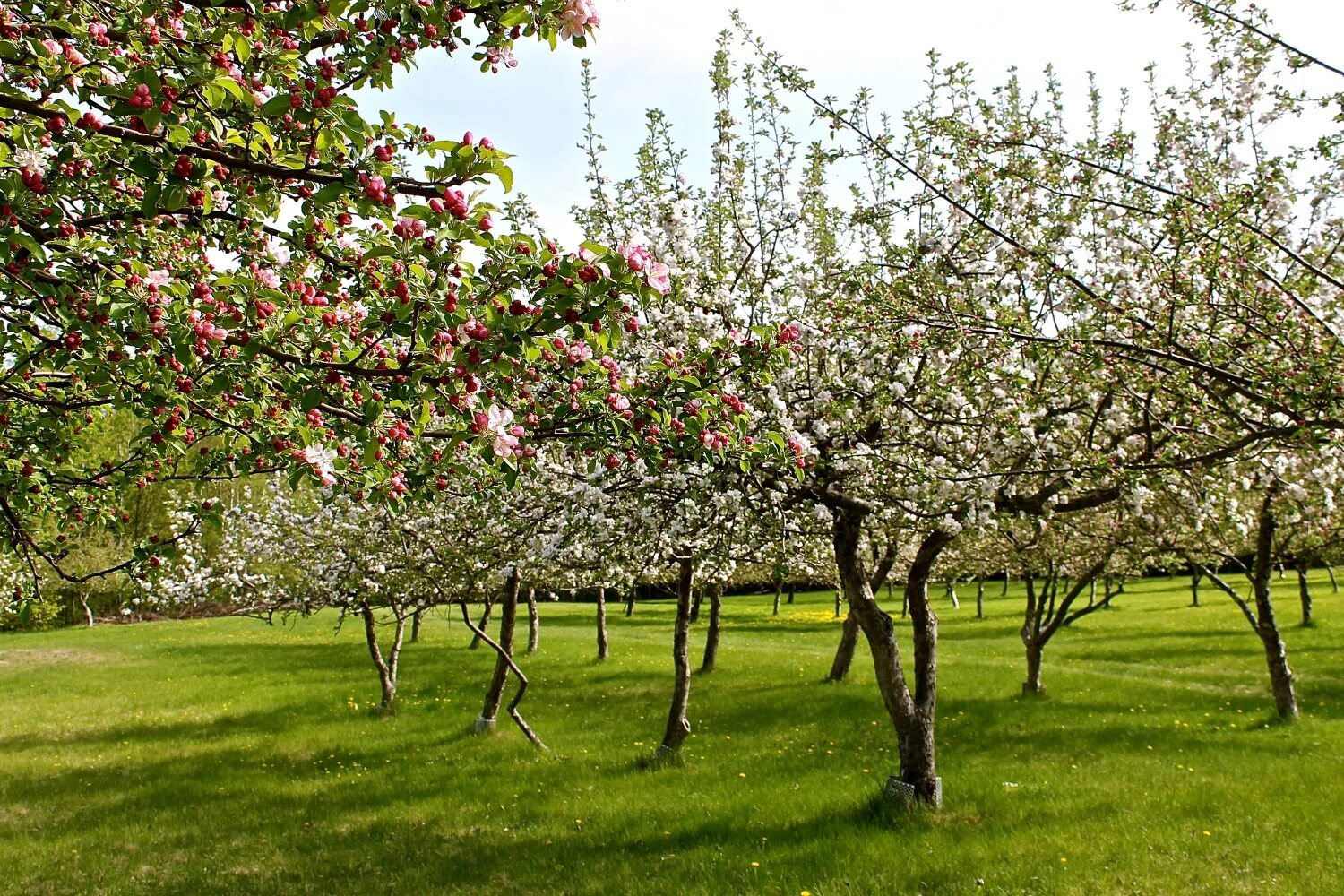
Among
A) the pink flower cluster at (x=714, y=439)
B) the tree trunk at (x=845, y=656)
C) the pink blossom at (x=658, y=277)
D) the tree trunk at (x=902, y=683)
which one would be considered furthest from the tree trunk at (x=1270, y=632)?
the pink blossom at (x=658, y=277)

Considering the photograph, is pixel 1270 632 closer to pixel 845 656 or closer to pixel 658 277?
pixel 845 656

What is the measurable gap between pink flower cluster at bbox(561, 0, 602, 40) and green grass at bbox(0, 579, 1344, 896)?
7.74 meters

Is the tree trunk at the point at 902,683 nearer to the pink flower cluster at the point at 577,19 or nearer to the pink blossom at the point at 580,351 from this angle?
the pink blossom at the point at 580,351

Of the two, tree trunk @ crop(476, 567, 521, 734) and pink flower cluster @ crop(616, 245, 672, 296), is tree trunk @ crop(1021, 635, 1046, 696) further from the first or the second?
pink flower cluster @ crop(616, 245, 672, 296)

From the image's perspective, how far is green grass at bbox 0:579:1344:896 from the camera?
8.95 metres

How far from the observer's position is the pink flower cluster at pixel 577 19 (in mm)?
3295

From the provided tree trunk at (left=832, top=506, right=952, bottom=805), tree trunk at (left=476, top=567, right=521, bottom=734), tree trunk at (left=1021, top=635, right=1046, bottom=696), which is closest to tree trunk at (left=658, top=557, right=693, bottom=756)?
tree trunk at (left=476, top=567, right=521, bottom=734)

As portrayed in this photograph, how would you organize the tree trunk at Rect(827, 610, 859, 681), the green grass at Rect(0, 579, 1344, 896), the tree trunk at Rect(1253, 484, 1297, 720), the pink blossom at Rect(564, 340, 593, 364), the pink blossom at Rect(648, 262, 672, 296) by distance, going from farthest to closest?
the tree trunk at Rect(827, 610, 859, 681), the tree trunk at Rect(1253, 484, 1297, 720), the green grass at Rect(0, 579, 1344, 896), the pink blossom at Rect(564, 340, 593, 364), the pink blossom at Rect(648, 262, 672, 296)

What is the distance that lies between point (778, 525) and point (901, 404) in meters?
1.71

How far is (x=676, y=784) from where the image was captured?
493 inches

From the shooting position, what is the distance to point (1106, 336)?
21.7 feet

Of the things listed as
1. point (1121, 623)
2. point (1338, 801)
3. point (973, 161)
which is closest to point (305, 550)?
point (973, 161)

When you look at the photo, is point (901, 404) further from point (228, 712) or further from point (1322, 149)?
point (228, 712)

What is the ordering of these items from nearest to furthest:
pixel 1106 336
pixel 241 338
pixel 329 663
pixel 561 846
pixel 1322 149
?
1. pixel 241 338
2. pixel 1322 149
3. pixel 1106 336
4. pixel 561 846
5. pixel 329 663
